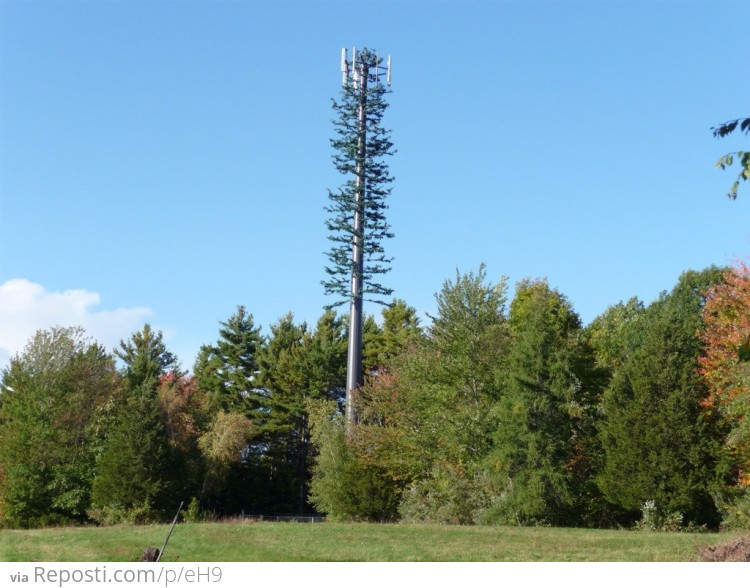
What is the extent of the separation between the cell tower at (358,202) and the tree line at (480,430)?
106 inches

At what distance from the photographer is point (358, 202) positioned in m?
46.4

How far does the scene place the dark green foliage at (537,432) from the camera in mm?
28500

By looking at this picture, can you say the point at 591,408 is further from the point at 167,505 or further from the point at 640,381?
the point at 167,505

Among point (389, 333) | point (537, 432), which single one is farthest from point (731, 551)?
point (389, 333)

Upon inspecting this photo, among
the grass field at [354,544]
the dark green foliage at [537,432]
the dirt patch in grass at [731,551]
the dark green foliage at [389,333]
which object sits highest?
the dark green foliage at [389,333]

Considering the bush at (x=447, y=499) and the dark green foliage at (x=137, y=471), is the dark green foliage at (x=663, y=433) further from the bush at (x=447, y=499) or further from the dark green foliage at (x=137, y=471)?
the dark green foliage at (x=137, y=471)

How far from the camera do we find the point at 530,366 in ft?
97.4

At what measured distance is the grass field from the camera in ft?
59.6

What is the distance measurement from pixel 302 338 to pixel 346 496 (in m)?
26.9

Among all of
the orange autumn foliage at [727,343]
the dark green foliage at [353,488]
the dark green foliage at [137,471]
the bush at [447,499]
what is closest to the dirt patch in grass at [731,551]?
the orange autumn foliage at [727,343]

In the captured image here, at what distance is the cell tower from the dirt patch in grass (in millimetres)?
26658

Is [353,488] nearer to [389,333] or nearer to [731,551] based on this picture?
[731,551]

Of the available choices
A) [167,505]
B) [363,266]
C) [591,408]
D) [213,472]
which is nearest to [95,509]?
[167,505]

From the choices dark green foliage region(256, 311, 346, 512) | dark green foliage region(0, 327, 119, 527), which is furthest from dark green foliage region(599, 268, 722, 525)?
dark green foliage region(256, 311, 346, 512)
